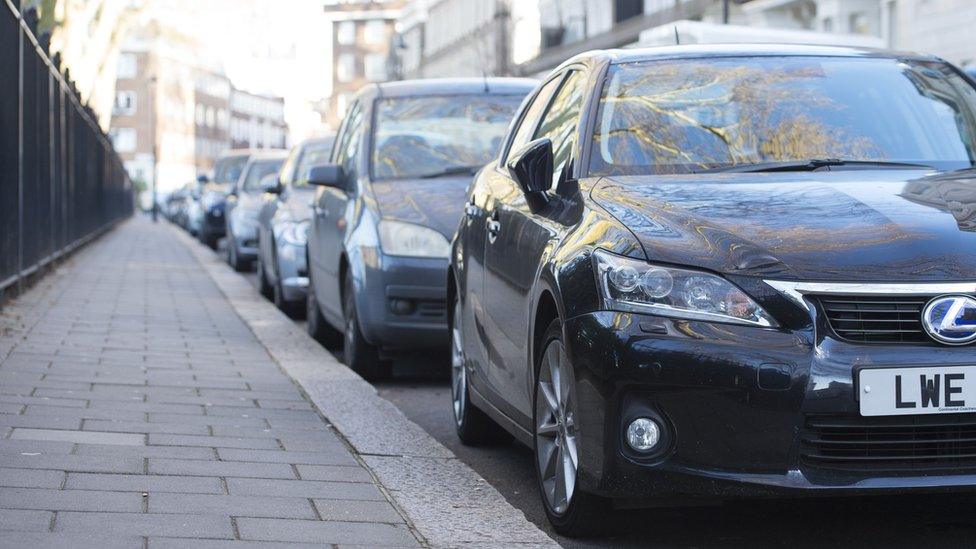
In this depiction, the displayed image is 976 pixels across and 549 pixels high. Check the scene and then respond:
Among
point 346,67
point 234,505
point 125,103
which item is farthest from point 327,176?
point 346,67

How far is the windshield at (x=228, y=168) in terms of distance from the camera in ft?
101

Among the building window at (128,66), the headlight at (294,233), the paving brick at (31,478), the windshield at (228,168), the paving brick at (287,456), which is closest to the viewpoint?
the paving brick at (31,478)

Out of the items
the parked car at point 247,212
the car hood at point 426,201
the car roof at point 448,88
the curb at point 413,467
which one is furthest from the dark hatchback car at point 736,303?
the parked car at point 247,212

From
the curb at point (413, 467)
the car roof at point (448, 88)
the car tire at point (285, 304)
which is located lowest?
the car tire at point (285, 304)

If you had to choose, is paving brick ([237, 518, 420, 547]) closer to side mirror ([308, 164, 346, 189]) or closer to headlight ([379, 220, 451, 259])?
headlight ([379, 220, 451, 259])

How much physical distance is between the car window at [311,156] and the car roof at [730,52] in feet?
30.0

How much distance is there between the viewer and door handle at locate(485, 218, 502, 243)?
609 cm

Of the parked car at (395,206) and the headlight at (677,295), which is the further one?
the parked car at (395,206)

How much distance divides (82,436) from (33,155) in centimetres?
873

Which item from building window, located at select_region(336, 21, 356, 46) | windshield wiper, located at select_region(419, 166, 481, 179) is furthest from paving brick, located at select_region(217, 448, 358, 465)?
building window, located at select_region(336, 21, 356, 46)

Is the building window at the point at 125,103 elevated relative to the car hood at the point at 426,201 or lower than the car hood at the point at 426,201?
elevated

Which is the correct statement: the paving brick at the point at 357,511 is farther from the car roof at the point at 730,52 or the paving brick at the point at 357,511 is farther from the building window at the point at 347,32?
the building window at the point at 347,32

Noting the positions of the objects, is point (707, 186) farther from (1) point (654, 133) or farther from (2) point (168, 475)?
(2) point (168, 475)

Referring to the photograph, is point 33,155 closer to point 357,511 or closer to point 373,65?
point 357,511
